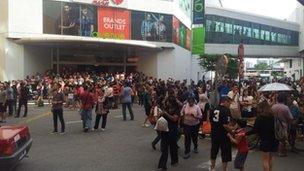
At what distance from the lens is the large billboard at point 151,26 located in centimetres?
4284

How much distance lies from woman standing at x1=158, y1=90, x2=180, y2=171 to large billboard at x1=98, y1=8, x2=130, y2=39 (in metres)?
29.8

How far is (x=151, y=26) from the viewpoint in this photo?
4362 cm

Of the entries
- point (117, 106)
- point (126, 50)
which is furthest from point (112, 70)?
point (117, 106)

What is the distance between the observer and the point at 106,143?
14.7 metres

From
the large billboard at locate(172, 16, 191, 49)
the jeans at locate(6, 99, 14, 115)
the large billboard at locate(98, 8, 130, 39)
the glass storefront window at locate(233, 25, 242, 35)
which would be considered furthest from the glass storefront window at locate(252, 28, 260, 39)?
the jeans at locate(6, 99, 14, 115)

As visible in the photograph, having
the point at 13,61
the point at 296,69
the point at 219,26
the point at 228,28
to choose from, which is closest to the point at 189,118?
the point at 13,61

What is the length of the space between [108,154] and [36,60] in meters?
28.0

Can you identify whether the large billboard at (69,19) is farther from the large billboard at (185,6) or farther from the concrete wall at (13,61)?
the large billboard at (185,6)

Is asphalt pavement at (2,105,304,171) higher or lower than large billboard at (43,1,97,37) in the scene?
lower

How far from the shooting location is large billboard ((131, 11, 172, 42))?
141 feet

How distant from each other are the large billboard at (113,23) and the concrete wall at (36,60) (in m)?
4.71

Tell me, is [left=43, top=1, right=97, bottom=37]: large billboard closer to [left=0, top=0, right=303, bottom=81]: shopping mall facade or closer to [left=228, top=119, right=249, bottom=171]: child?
[left=0, top=0, right=303, bottom=81]: shopping mall facade

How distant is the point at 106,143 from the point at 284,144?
196 inches

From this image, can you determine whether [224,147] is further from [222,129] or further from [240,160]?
[240,160]
